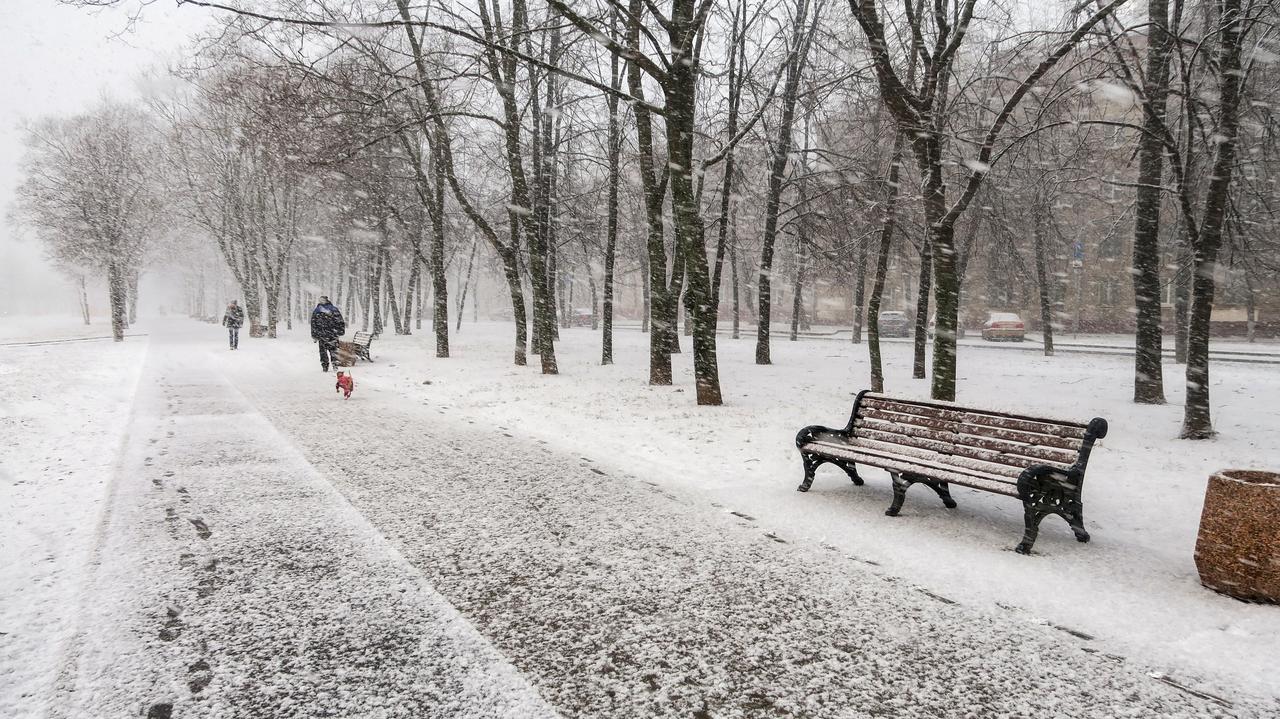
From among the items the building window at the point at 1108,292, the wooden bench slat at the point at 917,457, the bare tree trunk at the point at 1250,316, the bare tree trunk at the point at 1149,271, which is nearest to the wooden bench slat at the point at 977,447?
the wooden bench slat at the point at 917,457

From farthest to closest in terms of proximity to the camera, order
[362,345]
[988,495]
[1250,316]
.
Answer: [1250,316]
[362,345]
[988,495]

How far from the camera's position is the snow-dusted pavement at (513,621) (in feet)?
8.32

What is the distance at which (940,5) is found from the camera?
8125 millimetres

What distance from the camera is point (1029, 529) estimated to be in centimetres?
420

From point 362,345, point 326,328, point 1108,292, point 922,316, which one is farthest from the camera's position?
point 1108,292

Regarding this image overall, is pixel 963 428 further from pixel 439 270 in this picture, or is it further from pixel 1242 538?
pixel 439 270

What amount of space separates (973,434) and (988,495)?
1.01 metres

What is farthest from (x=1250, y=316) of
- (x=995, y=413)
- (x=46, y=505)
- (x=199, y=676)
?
(x=46, y=505)

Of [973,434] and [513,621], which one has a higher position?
[973,434]

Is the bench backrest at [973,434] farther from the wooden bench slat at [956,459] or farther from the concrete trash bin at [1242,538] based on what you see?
the concrete trash bin at [1242,538]

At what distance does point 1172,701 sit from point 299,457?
7407mm

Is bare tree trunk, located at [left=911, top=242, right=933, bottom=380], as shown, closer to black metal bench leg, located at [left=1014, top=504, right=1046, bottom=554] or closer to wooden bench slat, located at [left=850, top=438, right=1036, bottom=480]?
wooden bench slat, located at [left=850, top=438, right=1036, bottom=480]

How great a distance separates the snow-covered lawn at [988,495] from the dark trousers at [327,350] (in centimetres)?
104

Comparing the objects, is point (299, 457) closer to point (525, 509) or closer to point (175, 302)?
point (525, 509)
